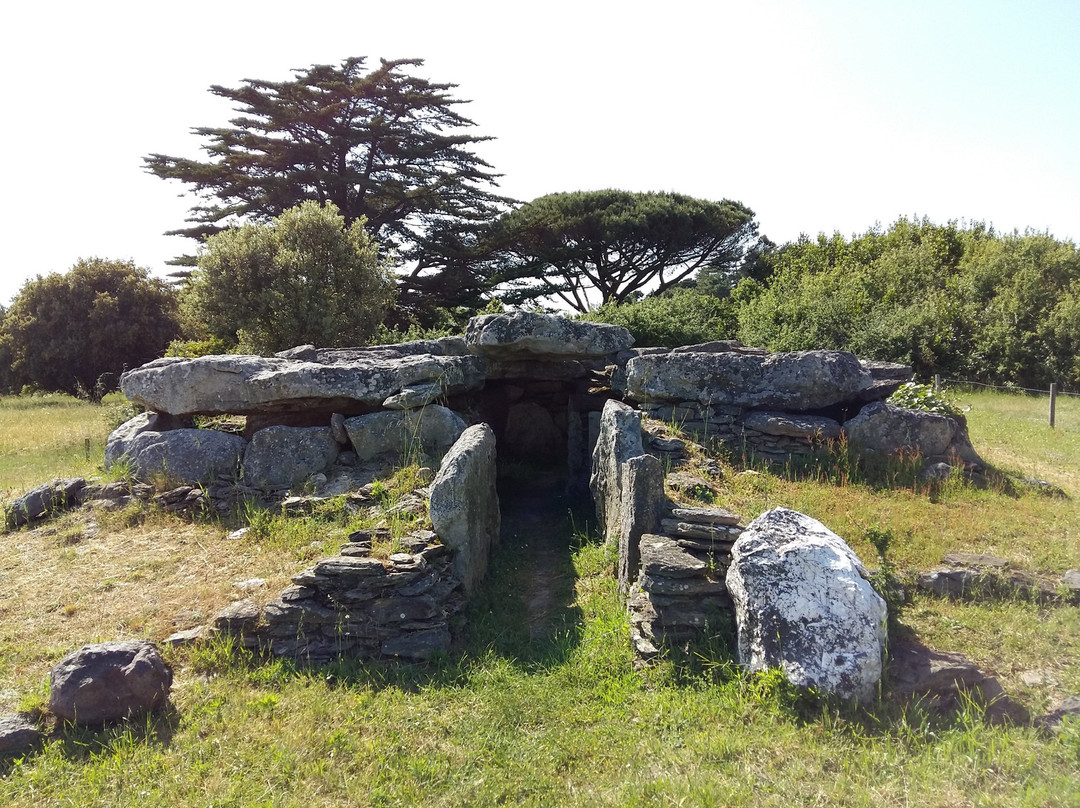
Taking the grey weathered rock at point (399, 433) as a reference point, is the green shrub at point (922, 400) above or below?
above

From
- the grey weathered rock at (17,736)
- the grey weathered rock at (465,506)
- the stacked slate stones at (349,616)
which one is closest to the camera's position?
the grey weathered rock at (17,736)

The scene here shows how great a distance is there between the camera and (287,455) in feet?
29.8

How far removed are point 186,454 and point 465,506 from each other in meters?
4.81

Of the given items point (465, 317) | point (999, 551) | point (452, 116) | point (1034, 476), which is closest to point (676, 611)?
point (999, 551)

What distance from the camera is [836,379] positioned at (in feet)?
31.2

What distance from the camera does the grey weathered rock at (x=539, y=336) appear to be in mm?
9945

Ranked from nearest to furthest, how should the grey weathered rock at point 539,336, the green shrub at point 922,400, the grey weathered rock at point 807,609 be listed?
the grey weathered rock at point 807,609 < the green shrub at point 922,400 < the grey weathered rock at point 539,336

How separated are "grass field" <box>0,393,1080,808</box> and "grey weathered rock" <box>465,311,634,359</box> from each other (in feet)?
12.1

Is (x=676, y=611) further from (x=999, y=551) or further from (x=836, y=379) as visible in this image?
(x=836, y=379)

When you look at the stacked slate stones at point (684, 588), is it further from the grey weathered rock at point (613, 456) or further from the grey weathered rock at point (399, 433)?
the grey weathered rock at point (399, 433)

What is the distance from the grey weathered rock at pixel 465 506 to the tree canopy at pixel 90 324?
23.3 meters

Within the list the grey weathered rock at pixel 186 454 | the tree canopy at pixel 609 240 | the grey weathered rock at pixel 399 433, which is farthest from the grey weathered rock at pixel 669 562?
the tree canopy at pixel 609 240

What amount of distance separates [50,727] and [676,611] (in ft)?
Result: 14.7

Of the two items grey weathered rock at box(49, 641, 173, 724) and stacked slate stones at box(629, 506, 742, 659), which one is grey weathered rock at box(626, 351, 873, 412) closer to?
stacked slate stones at box(629, 506, 742, 659)
